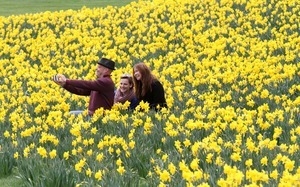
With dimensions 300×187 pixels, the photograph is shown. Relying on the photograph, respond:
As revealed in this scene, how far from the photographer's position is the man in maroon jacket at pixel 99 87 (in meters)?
8.42

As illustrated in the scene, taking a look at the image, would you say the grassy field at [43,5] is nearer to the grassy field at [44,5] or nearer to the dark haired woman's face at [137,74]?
the grassy field at [44,5]

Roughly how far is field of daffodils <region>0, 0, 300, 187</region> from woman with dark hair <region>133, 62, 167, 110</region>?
234 millimetres

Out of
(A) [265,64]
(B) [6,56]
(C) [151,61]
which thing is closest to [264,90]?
(A) [265,64]

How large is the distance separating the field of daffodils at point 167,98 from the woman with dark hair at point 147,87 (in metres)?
0.23

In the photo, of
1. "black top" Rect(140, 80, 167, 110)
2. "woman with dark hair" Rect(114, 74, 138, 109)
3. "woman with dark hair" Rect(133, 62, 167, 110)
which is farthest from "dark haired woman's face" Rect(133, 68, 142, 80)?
"woman with dark hair" Rect(114, 74, 138, 109)

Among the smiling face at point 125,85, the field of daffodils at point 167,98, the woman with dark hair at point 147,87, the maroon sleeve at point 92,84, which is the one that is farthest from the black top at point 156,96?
the maroon sleeve at point 92,84

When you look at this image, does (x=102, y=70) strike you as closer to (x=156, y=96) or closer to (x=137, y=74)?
(x=137, y=74)

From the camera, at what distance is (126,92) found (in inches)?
365

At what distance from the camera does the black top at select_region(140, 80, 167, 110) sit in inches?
349

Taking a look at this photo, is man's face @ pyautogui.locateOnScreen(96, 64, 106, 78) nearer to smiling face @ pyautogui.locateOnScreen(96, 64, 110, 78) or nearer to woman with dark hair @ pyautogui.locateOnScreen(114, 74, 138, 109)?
smiling face @ pyautogui.locateOnScreen(96, 64, 110, 78)

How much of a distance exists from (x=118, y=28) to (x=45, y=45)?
2051 mm

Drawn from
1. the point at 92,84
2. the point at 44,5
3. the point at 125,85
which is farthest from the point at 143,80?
the point at 44,5

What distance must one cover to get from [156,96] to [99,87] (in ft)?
2.74

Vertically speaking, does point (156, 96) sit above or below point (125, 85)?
below
